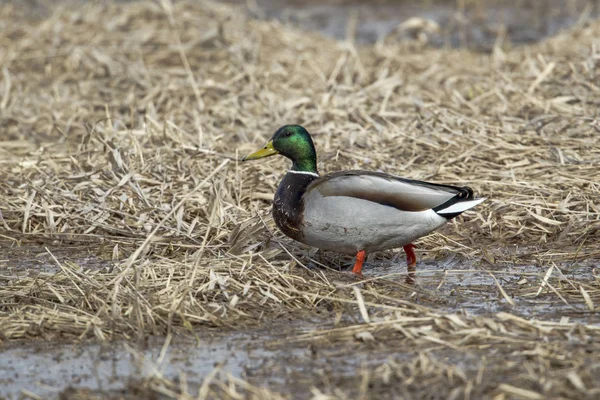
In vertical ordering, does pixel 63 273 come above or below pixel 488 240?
above

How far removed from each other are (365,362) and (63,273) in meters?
1.73

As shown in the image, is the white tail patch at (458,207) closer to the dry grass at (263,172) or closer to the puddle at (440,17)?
the dry grass at (263,172)

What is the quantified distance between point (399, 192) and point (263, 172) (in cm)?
177

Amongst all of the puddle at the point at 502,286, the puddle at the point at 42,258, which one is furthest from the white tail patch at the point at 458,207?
the puddle at the point at 42,258

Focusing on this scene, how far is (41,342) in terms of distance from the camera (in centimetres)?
431

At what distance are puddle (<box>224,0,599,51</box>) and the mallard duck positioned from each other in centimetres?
700

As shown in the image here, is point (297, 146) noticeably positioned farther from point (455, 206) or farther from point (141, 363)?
point (141, 363)

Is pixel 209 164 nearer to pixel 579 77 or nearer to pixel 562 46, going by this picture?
pixel 579 77

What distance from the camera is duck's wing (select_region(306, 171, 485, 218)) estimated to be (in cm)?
523

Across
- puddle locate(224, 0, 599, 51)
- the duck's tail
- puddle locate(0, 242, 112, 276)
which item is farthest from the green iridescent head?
puddle locate(224, 0, 599, 51)

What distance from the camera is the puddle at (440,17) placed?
42.0ft

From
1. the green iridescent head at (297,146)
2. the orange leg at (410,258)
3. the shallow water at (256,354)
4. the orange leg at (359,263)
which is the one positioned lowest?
the orange leg at (410,258)

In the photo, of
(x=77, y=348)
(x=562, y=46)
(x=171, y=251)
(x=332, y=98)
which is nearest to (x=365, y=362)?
(x=77, y=348)

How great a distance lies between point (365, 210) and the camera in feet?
17.1
